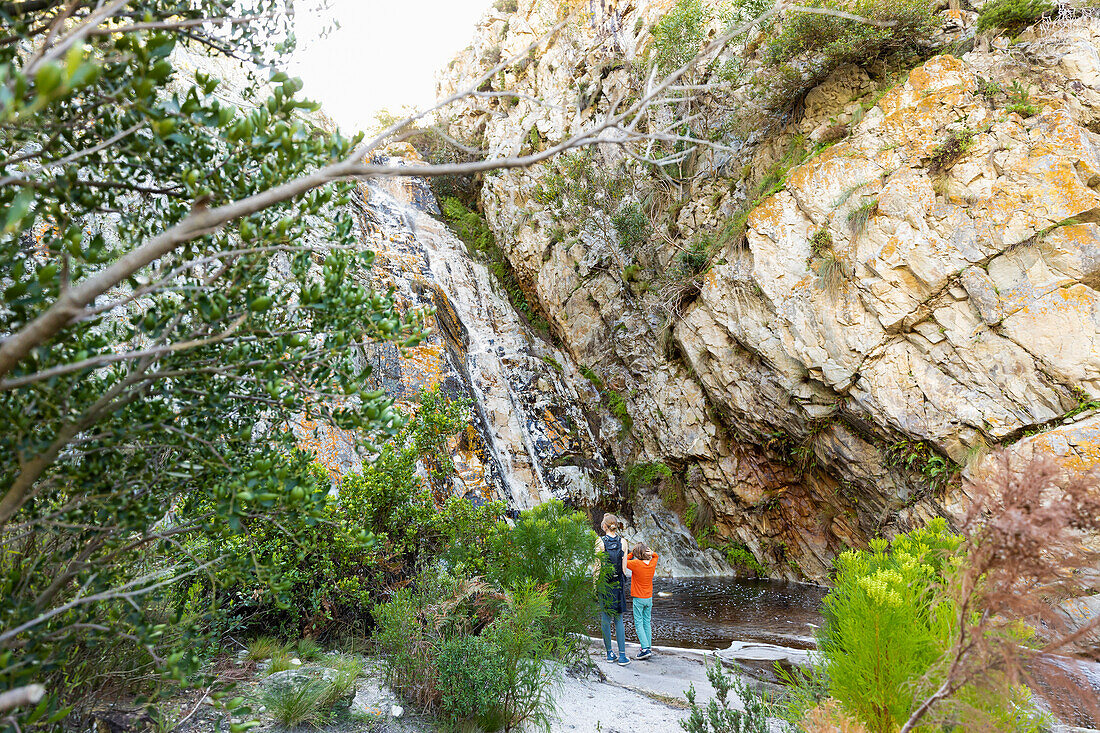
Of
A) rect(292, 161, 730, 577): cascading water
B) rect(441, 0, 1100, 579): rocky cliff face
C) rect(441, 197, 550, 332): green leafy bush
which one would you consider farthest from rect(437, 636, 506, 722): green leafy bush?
rect(441, 197, 550, 332): green leafy bush

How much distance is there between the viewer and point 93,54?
8.86ft

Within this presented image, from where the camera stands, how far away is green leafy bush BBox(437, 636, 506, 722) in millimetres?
3914

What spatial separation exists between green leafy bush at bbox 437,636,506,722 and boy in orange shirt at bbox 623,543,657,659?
10.1ft

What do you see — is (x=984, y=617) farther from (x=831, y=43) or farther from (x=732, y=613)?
(x=831, y=43)

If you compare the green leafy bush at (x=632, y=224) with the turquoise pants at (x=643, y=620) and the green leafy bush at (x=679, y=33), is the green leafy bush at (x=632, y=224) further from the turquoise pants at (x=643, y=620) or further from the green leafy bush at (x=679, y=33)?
the turquoise pants at (x=643, y=620)

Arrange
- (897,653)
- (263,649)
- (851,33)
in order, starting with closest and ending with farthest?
(897,653) → (263,649) → (851,33)

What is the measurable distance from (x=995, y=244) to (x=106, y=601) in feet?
40.3

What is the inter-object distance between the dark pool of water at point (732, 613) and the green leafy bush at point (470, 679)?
169 inches

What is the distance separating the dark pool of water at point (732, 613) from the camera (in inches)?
331

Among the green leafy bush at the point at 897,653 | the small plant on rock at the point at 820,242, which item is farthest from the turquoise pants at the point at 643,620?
the small plant on rock at the point at 820,242

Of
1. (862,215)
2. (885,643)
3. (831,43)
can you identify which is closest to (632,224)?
(831,43)

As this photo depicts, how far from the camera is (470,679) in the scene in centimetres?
397

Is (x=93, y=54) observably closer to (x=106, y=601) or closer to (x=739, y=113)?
(x=106, y=601)

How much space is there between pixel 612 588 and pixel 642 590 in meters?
0.42
